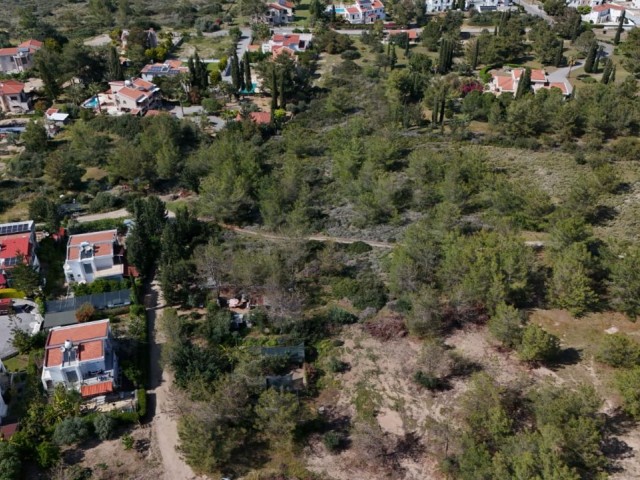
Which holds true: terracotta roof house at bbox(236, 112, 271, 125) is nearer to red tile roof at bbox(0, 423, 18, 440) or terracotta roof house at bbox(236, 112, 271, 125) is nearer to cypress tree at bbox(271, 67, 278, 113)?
cypress tree at bbox(271, 67, 278, 113)

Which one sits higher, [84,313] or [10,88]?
[10,88]

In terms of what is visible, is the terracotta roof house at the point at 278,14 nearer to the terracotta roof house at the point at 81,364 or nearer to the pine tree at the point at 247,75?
the pine tree at the point at 247,75

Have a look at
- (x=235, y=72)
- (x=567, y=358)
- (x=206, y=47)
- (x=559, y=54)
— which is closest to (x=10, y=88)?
(x=235, y=72)

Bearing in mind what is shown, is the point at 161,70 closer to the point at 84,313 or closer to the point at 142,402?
the point at 84,313

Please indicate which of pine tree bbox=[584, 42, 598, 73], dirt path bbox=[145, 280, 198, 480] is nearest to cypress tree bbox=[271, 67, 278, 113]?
dirt path bbox=[145, 280, 198, 480]

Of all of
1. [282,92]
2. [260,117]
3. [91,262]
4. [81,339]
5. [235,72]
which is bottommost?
[81,339]
